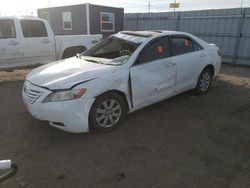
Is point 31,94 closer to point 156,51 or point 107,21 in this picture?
point 156,51

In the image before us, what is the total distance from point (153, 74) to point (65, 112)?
5.87 feet

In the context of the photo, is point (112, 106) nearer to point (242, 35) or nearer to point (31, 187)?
point (31, 187)

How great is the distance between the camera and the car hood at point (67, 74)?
3.44 metres

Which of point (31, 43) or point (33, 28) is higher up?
point (33, 28)

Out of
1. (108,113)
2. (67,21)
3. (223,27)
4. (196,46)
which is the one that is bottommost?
(108,113)

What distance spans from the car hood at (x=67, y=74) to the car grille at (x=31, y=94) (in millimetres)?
107

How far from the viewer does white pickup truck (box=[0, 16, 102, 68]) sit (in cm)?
670

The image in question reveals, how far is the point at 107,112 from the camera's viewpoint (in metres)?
3.78

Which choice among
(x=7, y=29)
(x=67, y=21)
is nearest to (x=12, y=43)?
(x=7, y=29)

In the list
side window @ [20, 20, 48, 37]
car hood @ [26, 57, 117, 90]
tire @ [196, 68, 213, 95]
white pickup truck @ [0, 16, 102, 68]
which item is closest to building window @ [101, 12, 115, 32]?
white pickup truck @ [0, 16, 102, 68]

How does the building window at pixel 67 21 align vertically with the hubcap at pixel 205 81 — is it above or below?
above

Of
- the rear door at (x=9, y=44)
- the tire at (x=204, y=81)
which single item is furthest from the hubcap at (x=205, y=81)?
A: the rear door at (x=9, y=44)

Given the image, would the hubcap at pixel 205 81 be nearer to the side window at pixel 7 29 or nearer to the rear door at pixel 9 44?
the rear door at pixel 9 44

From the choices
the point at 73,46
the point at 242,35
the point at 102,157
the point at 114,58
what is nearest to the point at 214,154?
the point at 102,157
